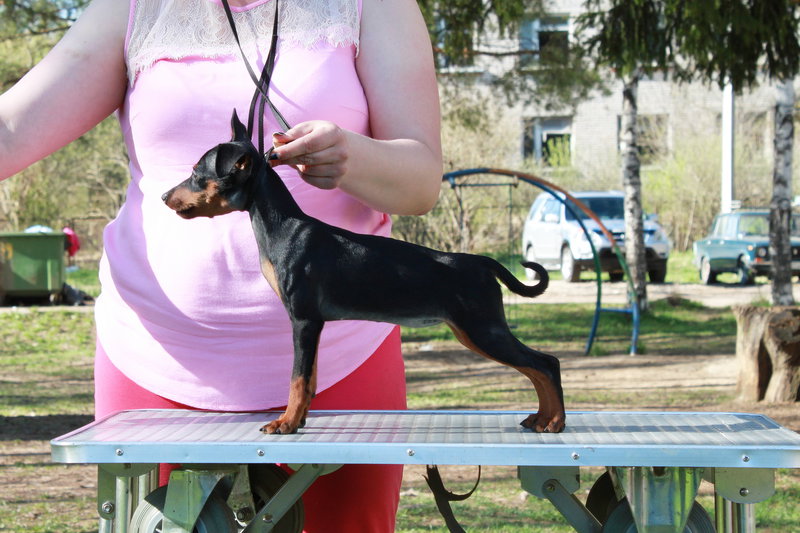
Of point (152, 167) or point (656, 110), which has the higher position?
Answer: point (656, 110)

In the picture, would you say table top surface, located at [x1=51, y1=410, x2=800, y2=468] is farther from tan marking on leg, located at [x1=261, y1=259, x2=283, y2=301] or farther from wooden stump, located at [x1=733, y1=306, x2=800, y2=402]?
wooden stump, located at [x1=733, y1=306, x2=800, y2=402]

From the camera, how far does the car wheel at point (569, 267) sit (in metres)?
19.5

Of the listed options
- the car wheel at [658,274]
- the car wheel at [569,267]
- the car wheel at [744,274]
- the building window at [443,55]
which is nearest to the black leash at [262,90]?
the building window at [443,55]

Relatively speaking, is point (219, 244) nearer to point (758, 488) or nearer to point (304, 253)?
point (304, 253)

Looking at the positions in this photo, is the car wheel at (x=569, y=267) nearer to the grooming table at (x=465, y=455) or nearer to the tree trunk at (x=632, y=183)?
the tree trunk at (x=632, y=183)

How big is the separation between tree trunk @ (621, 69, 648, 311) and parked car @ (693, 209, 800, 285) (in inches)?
197

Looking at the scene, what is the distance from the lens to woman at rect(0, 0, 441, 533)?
1.87 m

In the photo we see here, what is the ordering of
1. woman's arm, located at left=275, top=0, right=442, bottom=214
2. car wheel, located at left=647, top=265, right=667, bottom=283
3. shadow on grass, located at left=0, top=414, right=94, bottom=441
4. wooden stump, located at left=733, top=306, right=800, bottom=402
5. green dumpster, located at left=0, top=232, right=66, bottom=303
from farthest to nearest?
car wheel, located at left=647, top=265, right=667, bottom=283 < green dumpster, located at left=0, top=232, right=66, bottom=303 < wooden stump, located at left=733, top=306, right=800, bottom=402 < shadow on grass, located at left=0, top=414, right=94, bottom=441 < woman's arm, located at left=275, top=0, right=442, bottom=214

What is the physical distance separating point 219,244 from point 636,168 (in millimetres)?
12655

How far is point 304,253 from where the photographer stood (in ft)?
5.53

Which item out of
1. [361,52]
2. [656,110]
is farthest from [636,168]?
[656,110]

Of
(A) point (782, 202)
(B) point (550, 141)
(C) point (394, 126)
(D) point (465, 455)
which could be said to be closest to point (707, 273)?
(A) point (782, 202)

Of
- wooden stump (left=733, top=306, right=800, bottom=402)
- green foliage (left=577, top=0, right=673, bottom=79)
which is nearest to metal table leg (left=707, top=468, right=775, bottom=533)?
wooden stump (left=733, top=306, right=800, bottom=402)

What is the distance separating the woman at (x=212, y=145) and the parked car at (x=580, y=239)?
56.3 ft
